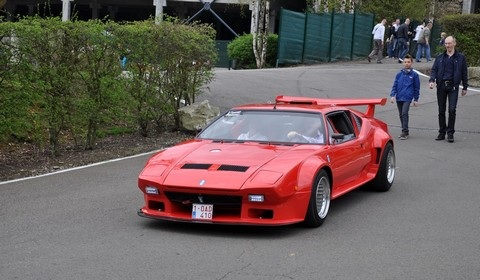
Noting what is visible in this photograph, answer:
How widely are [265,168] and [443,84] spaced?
8.49 m

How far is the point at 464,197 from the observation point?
1038cm

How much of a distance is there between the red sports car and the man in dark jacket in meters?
5.63

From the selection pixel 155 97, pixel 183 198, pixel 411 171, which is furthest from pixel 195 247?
pixel 155 97

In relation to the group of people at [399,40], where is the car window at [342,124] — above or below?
below

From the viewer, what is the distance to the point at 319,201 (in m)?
8.51

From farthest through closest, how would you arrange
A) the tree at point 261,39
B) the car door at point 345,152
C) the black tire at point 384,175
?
the tree at point 261,39
the black tire at point 384,175
the car door at point 345,152

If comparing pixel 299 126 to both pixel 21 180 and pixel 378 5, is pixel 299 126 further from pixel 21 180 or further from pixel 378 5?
pixel 378 5

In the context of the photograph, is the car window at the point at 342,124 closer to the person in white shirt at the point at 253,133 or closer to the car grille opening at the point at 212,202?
the person in white shirt at the point at 253,133

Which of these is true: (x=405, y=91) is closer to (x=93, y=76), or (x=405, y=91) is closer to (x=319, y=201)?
(x=93, y=76)

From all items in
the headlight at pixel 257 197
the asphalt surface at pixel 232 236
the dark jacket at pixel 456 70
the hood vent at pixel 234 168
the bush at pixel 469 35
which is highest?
the bush at pixel 469 35

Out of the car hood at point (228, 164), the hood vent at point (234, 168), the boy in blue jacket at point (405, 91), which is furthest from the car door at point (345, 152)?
the boy in blue jacket at point (405, 91)

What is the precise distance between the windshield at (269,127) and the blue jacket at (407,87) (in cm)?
694

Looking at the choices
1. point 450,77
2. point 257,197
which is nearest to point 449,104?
point 450,77

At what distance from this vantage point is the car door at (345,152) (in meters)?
9.13
